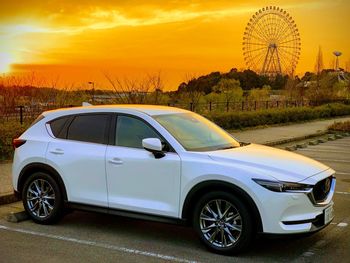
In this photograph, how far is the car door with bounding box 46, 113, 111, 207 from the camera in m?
6.21

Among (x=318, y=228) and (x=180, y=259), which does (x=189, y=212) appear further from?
(x=318, y=228)

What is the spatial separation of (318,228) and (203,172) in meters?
1.33

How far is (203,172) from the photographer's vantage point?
18.0 ft

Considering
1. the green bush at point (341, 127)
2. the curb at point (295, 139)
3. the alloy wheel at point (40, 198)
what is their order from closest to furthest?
the alloy wheel at point (40, 198)
the curb at point (295, 139)
the green bush at point (341, 127)

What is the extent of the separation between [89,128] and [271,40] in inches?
2248

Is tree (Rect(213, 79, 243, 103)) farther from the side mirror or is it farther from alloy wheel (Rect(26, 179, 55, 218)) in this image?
the side mirror

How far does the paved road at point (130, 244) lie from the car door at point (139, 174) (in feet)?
1.38

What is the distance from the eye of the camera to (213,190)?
18.0 ft

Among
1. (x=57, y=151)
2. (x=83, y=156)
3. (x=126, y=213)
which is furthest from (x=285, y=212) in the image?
(x=57, y=151)

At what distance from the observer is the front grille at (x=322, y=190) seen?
5438 mm

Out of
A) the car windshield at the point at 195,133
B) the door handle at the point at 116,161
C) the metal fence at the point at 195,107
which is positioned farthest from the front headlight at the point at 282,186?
the metal fence at the point at 195,107

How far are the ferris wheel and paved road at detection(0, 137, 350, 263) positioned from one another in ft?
181

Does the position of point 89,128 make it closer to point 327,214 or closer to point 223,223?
point 223,223

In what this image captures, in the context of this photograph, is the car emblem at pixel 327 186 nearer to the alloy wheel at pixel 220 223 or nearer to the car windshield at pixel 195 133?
the alloy wheel at pixel 220 223
